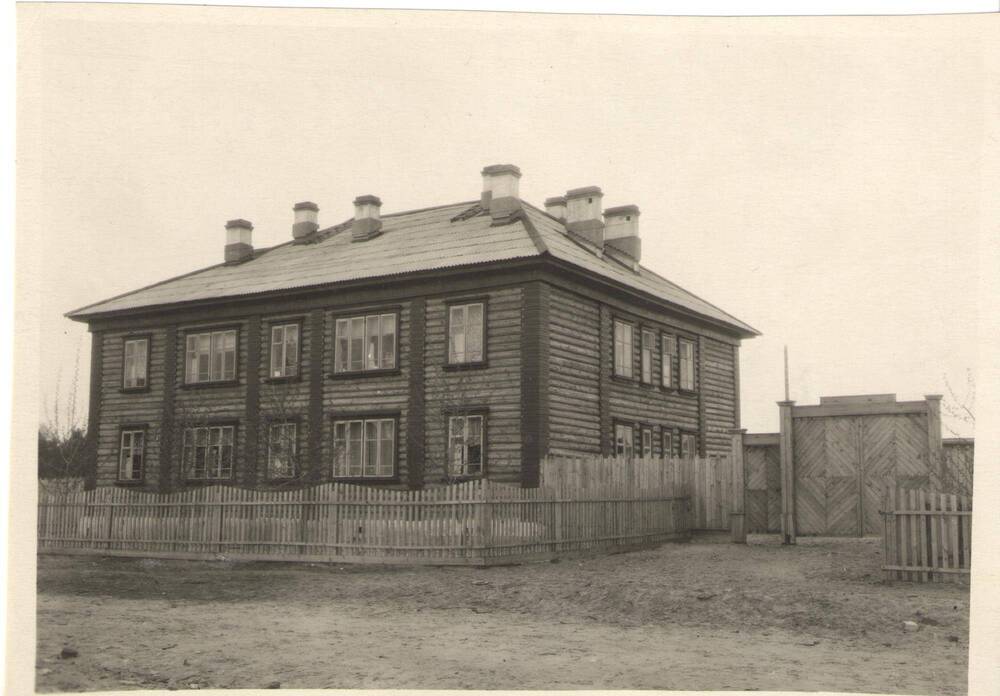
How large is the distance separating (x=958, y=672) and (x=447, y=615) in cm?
668

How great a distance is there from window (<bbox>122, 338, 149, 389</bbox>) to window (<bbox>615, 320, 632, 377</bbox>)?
1248 cm

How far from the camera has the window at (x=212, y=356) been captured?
27844 mm

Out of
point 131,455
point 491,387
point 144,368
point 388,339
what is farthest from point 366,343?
point 131,455

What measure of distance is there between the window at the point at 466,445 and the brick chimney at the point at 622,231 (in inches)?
279

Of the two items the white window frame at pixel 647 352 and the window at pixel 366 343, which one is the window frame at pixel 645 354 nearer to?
the white window frame at pixel 647 352

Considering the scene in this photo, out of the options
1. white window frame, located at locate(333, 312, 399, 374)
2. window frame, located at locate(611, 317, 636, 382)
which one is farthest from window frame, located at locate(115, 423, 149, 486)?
window frame, located at locate(611, 317, 636, 382)

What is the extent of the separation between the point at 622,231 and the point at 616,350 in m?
3.74

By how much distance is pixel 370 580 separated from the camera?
58.9 feet

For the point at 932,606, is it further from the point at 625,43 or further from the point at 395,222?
the point at 395,222

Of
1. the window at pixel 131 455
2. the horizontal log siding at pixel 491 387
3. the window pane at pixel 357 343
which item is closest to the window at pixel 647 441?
the horizontal log siding at pixel 491 387

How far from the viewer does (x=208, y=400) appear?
2811 cm

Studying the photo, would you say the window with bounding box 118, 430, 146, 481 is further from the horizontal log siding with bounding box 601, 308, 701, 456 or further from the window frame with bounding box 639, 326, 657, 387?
the window frame with bounding box 639, 326, 657, 387

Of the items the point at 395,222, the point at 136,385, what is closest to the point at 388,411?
the point at 395,222

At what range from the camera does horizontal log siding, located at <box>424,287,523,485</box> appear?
23.8 m
